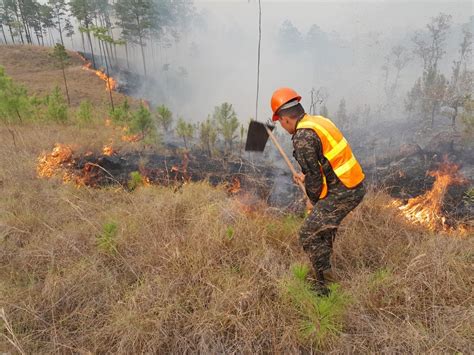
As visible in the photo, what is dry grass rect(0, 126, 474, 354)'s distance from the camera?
1.97m

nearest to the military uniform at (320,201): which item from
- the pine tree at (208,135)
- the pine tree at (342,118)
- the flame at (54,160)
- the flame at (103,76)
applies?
the flame at (54,160)

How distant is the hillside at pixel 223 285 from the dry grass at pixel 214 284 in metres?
0.01

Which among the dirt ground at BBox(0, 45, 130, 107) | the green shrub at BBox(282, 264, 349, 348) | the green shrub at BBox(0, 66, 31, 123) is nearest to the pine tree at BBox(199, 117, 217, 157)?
the green shrub at BBox(0, 66, 31, 123)

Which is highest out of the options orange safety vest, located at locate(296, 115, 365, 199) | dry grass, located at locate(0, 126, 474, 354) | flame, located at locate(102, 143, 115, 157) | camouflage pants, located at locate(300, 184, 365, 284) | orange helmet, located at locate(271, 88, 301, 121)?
orange helmet, located at locate(271, 88, 301, 121)

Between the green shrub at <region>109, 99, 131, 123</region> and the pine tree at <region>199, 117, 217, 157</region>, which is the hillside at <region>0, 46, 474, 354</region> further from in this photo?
the pine tree at <region>199, 117, 217, 157</region>

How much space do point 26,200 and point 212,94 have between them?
141ft

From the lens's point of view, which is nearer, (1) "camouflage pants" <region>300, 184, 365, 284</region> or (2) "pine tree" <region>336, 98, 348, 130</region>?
(1) "camouflage pants" <region>300, 184, 365, 284</region>

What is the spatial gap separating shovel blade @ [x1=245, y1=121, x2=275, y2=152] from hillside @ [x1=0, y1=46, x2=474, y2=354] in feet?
2.78

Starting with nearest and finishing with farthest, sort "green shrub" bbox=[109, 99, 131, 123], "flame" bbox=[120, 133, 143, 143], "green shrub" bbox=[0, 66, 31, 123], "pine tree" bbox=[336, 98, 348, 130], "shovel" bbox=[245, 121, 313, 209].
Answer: "shovel" bbox=[245, 121, 313, 209]
"green shrub" bbox=[0, 66, 31, 123]
"green shrub" bbox=[109, 99, 131, 123]
"flame" bbox=[120, 133, 143, 143]
"pine tree" bbox=[336, 98, 348, 130]

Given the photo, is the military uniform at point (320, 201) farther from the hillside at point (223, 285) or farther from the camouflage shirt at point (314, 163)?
the hillside at point (223, 285)

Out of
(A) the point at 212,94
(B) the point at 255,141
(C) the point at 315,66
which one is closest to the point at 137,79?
(A) the point at 212,94

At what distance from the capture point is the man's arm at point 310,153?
2.28 metres

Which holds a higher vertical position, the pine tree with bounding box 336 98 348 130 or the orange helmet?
the orange helmet

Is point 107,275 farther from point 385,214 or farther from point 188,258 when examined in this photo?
point 385,214
